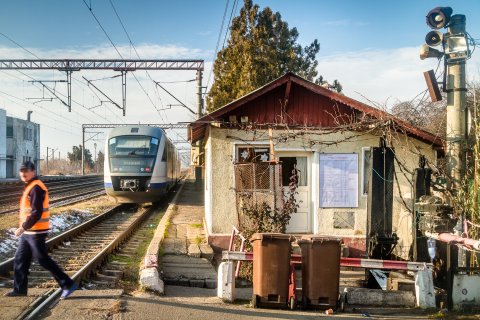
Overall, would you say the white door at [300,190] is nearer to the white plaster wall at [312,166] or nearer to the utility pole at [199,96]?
the white plaster wall at [312,166]

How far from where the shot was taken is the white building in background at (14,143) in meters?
54.2

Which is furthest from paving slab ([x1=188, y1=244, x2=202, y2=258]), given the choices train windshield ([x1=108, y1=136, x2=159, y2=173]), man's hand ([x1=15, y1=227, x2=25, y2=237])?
train windshield ([x1=108, y1=136, x2=159, y2=173])

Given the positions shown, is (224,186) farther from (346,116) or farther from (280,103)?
(346,116)

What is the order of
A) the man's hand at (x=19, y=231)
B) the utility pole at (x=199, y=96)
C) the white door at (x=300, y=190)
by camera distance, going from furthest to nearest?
the utility pole at (x=199, y=96) < the white door at (x=300, y=190) < the man's hand at (x=19, y=231)

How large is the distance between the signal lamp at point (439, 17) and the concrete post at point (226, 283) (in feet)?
16.4

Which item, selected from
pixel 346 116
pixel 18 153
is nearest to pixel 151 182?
pixel 346 116

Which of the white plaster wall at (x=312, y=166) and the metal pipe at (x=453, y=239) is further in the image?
the white plaster wall at (x=312, y=166)

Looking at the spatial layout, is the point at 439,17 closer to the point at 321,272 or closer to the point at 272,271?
the point at 321,272

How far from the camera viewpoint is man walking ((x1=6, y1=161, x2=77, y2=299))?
6.94 metres

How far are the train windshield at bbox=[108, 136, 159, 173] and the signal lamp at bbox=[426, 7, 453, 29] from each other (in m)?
14.1

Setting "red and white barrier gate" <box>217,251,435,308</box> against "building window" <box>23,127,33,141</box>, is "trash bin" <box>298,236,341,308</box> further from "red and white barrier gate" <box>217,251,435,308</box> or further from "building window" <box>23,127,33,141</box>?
"building window" <box>23,127,33,141</box>

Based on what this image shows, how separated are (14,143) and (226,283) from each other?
185 ft

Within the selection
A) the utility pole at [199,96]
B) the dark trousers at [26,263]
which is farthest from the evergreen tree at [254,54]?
the dark trousers at [26,263]

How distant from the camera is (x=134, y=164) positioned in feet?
65.9
